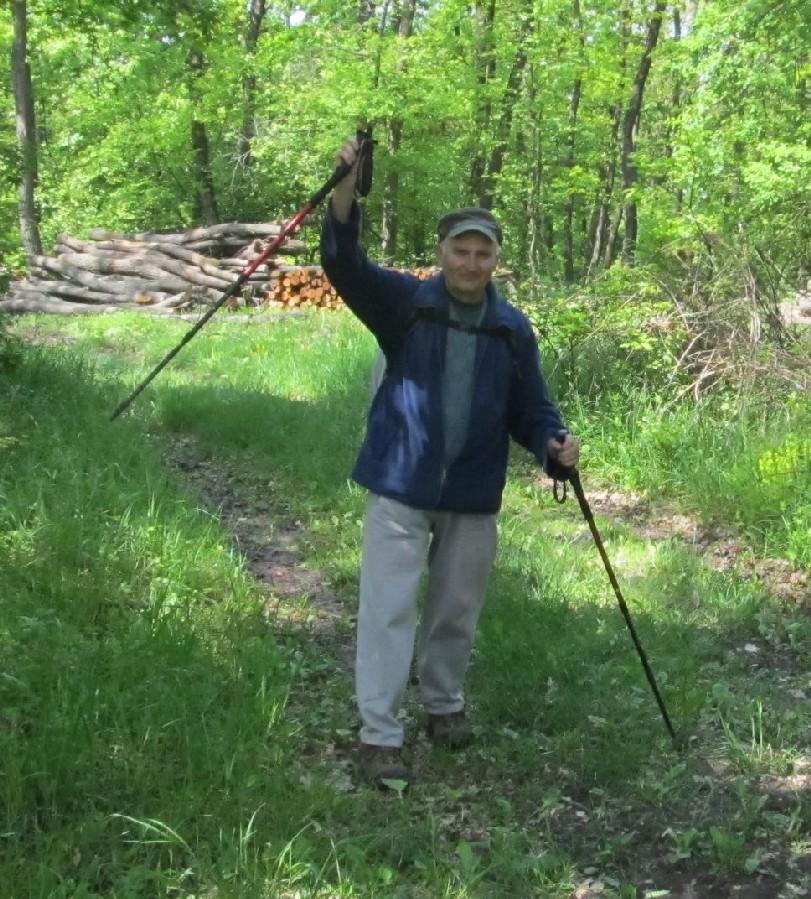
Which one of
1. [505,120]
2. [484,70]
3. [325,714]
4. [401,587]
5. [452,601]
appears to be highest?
[484,70]

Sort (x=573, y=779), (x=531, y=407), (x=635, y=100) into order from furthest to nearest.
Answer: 1. (x=635, y=100)
2. (x=531, y=407)
3. (x=573, y=779)

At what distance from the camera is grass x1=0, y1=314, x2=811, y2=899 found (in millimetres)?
2951

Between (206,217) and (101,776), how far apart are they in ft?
71.9

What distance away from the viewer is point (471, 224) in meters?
3.57

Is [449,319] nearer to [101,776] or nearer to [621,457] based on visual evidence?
[101,776]

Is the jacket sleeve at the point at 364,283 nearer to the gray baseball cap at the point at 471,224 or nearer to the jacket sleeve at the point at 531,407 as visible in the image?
the gray baseball cap at the point at 471,224

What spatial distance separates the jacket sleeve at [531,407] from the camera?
3.75 metres

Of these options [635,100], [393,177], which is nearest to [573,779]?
[635,100]

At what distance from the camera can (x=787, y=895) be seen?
295 centimetres

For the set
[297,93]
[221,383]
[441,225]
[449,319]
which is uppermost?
[297,93]

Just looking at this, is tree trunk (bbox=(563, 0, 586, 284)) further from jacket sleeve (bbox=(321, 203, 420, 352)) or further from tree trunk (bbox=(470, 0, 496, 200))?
jacket sleeve (bbox=(321, 203, 420, 352))

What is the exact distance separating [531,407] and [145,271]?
1588 cm

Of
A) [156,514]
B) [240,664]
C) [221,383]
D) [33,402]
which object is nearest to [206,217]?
[221,383]

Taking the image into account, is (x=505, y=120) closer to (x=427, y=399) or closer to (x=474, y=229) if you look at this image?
(x=474, y=229)
